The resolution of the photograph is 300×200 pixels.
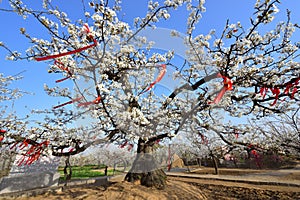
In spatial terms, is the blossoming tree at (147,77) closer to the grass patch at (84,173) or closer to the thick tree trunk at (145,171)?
the thick tree trunk at (145,171)

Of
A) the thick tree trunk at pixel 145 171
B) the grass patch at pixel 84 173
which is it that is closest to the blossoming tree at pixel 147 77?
the thick tree trunk at pixel 145 171

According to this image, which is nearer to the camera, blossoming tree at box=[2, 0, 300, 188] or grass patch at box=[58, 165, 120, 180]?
blossoming tree at box=[2, 0, 300, 188]

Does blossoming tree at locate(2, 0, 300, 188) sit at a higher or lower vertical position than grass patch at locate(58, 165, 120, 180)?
higher

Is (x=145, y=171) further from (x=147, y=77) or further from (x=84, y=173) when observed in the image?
(x=84, y=173)

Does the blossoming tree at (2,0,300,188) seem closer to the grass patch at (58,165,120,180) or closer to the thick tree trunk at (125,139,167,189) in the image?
the thick tree trunk at (125,139,167,189)

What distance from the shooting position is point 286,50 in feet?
15.9

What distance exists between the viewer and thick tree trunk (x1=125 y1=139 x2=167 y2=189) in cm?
633

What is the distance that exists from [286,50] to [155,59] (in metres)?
3.51

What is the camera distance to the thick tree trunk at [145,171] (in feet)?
20.8

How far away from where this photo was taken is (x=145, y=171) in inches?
257

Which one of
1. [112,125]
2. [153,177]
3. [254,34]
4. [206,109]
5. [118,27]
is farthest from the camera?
[153,177]

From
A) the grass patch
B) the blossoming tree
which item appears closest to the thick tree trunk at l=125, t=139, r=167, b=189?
the blossoming tree

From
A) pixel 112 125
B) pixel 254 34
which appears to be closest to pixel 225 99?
pixel 254 34

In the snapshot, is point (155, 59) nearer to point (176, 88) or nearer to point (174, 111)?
point (176, 88)
